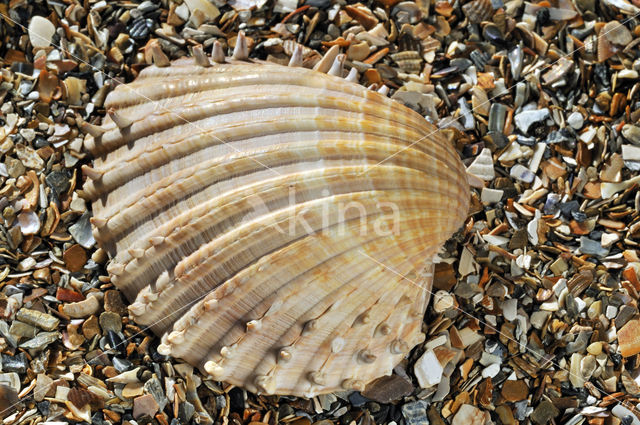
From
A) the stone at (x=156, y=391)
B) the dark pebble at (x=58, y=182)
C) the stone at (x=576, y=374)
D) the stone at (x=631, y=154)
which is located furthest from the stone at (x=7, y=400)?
the stone at (x=631, y=154)

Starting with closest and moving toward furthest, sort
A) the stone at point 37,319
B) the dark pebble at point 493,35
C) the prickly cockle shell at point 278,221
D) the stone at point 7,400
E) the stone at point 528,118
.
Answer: the prickly cockle shell at point 278,221 → the stone at point 7,400 → the stone at point 37,319 → the stone at point 528,118 → the dark pebble at point 493,35

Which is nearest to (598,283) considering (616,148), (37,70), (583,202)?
(583,202)

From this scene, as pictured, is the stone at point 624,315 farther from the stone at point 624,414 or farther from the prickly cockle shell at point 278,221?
the prickly cockle shell at point 278,221

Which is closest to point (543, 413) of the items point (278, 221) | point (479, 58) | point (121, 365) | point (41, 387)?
point (278, 221)

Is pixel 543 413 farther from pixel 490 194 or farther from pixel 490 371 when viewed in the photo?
pixel 490 194

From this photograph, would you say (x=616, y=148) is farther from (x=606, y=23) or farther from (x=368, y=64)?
(x=368, y=64)

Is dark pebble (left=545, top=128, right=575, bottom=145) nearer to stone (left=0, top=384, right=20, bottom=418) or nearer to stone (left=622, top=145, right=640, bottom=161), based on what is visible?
stone (left=622, top=145, right=640, bottom=161)
